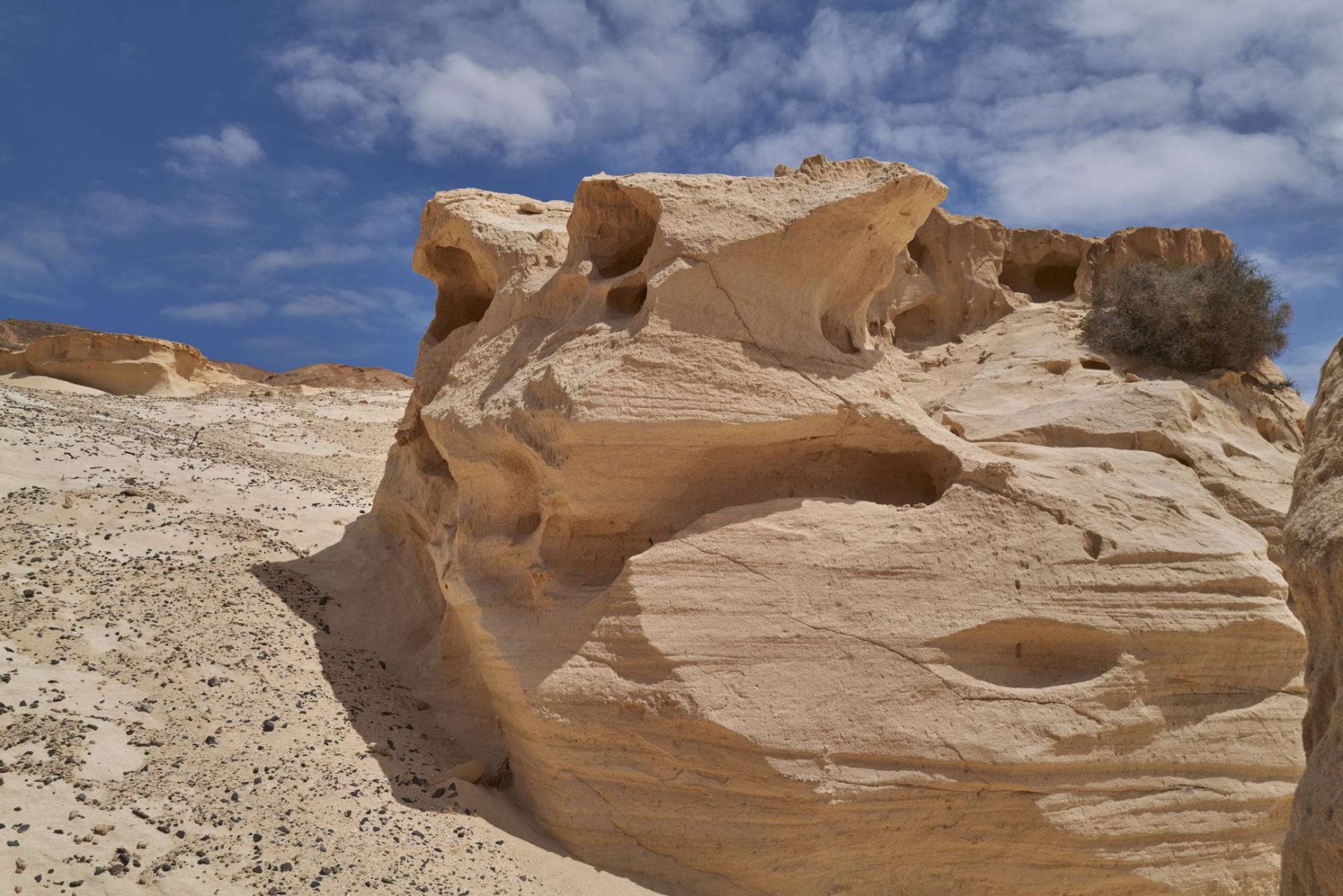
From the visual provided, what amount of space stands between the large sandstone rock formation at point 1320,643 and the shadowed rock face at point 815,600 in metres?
Result: 1.82

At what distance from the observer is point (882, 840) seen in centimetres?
438

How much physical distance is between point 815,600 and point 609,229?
2815 millimetres

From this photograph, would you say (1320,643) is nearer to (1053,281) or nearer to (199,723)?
(199,723)

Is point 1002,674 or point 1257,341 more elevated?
point 1257,341

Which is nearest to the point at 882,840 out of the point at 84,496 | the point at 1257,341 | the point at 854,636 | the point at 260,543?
the point at 854,636

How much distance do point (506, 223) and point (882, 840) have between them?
490 centimetres

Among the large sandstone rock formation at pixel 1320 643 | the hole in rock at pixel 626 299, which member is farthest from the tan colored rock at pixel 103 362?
the large sandstone rock formation at pixel 1320 643

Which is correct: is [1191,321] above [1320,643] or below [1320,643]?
above

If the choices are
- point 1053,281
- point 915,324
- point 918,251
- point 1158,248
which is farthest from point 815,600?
point 1053,281

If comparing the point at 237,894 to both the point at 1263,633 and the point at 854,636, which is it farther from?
the point at 1263,633

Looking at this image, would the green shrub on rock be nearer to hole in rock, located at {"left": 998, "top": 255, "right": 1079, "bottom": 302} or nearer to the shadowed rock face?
hole in rock, located at {"left": 998, "top": 255, "right": 1079, "bottom": 302}

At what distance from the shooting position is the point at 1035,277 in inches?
517

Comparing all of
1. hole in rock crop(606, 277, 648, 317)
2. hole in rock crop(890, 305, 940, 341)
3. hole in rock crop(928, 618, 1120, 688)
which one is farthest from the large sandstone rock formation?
hole in rock crop(890, 305, 940, 341)

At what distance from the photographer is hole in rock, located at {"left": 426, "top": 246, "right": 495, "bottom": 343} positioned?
7500mm
